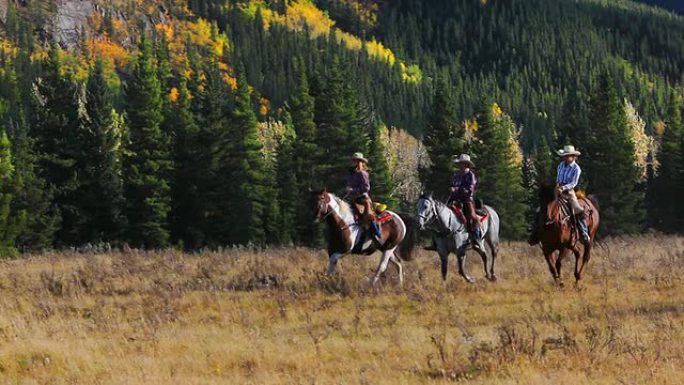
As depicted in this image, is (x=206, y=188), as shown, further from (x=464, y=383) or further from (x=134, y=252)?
(x=464, y=383)

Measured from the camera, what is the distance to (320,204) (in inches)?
681

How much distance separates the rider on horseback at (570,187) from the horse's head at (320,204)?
469 cm

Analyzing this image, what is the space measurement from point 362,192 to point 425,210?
1.57m

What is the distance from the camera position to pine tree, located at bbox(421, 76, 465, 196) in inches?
2090

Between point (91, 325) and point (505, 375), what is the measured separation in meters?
8.36

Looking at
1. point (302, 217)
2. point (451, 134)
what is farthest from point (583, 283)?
point (451, 134)

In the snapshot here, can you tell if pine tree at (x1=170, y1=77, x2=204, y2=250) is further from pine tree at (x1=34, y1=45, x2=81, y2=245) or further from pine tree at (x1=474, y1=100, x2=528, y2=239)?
pine tree at (x1=474, y1=100, x2=528, y2=239)

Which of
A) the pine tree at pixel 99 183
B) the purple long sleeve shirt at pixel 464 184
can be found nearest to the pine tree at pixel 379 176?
the pine tree at pixel 99 183

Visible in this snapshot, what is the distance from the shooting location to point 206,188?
156 ft

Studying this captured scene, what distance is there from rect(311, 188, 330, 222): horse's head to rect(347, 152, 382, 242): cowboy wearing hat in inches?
38.7

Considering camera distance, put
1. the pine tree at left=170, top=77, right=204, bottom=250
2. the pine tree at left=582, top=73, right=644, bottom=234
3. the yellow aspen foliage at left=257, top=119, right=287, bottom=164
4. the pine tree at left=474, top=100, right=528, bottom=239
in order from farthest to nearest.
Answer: the yellow aspen foliage at left=257, top=119, right=287, bottom=164, the pine tree at left=474, top=100, right=528, bottom=239, the pine tree at left=582, top=73, right=644, bottom=234, the pine tree at left=170, top=77, right=204, bottom=250

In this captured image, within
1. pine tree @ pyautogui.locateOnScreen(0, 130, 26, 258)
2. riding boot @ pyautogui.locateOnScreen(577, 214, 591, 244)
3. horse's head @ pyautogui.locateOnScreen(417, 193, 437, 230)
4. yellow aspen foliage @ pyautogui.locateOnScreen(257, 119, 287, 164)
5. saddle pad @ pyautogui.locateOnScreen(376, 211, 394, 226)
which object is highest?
riding boot @ pyautogui.locateOnScreen(577, 214, 591, 244)

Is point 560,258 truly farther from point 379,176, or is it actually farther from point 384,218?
point 379,176

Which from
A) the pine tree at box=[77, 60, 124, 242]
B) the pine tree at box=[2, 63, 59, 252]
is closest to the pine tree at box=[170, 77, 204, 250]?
the pine tree at box=[77, 60, 124, 242]
